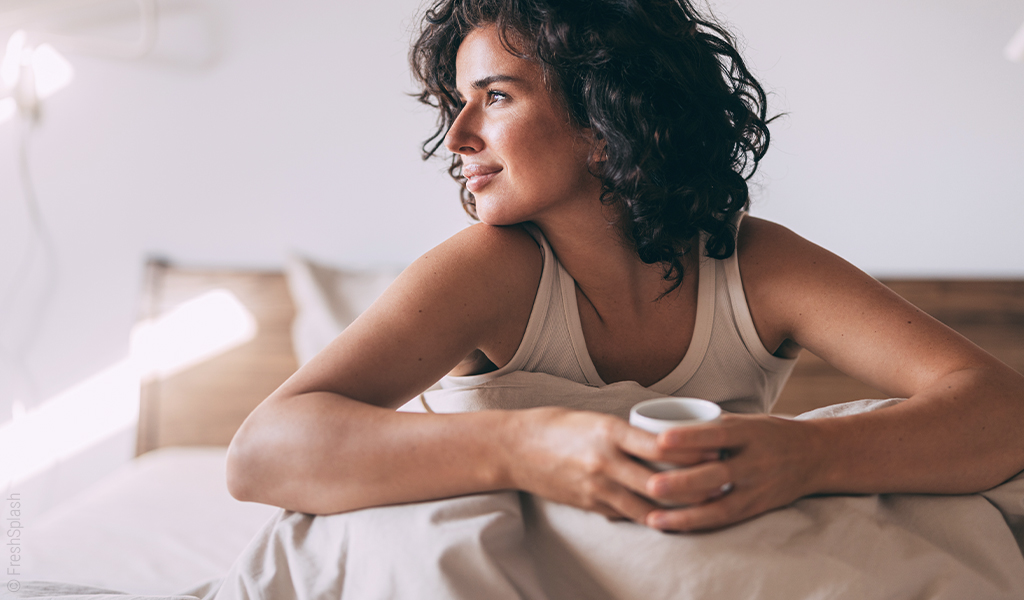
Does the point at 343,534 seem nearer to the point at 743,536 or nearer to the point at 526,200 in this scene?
the point at 743,536

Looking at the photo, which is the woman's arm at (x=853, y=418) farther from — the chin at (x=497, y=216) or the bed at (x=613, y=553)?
the chin at (x=497, y=216)

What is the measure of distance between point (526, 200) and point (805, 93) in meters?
1.16

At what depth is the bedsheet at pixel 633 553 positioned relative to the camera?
1.90 feet

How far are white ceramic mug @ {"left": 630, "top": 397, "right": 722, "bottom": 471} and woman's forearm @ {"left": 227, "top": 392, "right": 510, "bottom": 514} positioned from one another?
142mm

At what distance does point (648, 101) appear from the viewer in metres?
0.92

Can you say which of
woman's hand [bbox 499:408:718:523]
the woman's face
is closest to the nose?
the woman's face

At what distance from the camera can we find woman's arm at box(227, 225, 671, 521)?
23.2 inches

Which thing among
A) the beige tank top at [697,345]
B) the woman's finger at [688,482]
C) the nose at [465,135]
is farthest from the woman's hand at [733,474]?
the nose at [465,135]

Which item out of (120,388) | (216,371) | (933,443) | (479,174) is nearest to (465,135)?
(479,174)

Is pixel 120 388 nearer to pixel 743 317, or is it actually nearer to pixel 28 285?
pixel 28 285

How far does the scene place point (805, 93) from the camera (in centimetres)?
171

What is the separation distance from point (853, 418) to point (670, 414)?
0.24m

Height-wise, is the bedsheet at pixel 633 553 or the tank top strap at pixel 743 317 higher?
the tank top strap at pixel 743 317

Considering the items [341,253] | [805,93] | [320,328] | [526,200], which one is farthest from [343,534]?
[805,93]
